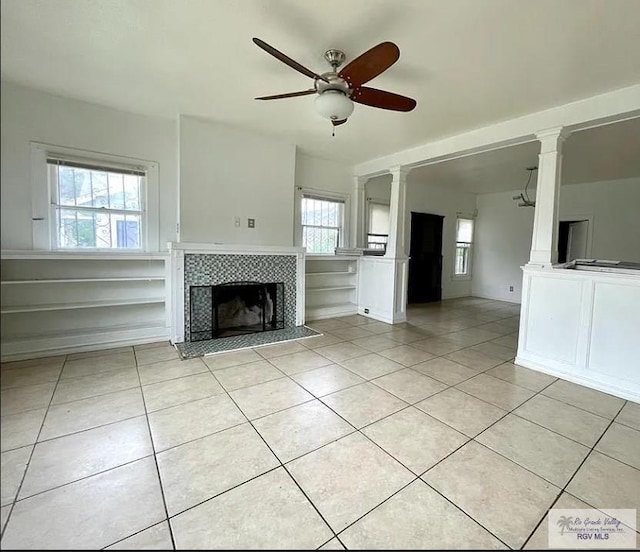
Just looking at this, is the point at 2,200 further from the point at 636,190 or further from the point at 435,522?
the point at 636,190

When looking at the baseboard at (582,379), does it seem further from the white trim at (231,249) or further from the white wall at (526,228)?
the white wall at (526,228)

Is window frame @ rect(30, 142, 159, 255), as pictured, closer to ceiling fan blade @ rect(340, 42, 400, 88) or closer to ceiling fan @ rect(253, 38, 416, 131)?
ceiling fan @ rect(253, 38, 416, 131)

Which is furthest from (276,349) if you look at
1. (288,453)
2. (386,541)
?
(386,541)

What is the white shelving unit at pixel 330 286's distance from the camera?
5211mm

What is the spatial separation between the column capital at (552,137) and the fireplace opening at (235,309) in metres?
3.36

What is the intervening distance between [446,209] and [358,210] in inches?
109

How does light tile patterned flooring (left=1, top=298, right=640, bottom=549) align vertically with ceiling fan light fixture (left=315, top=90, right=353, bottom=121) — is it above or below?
below

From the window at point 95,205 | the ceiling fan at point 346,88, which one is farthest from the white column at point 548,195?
the window at point 95,205

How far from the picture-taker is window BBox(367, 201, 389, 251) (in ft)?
20.2

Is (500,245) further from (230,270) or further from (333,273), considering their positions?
(230,270)

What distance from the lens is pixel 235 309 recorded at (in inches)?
170

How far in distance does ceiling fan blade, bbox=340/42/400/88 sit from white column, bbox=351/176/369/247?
338 cm

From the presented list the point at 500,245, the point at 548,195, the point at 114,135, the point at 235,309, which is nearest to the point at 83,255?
the point at 114,135

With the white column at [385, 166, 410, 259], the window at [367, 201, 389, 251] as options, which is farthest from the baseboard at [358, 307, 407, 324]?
the window at [367, 201, 389, 251]
